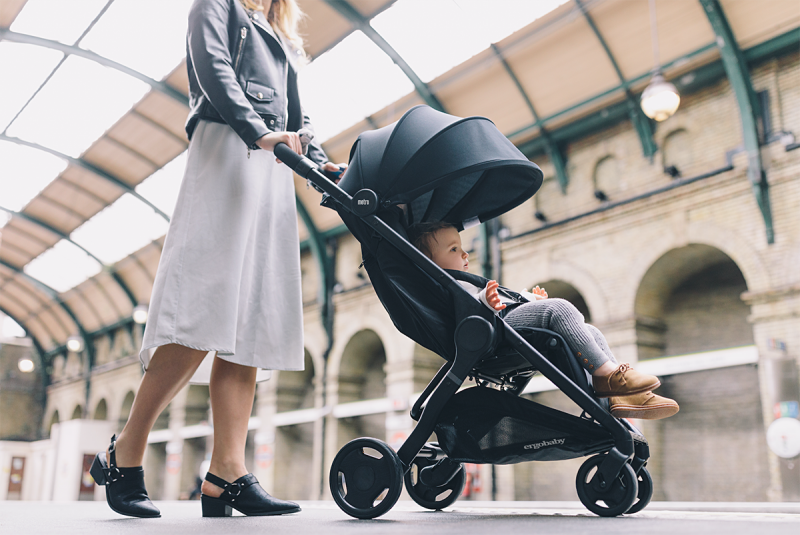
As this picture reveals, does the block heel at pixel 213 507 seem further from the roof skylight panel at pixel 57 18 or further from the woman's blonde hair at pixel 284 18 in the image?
the roof skylight panel at pixel 57 18

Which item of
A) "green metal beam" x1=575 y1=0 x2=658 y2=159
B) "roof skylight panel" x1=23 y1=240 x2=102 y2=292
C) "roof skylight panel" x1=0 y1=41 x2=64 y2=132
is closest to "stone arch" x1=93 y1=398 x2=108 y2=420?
"roof skylight panel" x1=23 y1=240 x2=102 y2=292

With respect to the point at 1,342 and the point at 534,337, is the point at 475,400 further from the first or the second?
the point at 1,342

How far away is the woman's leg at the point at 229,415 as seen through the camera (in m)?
2.34

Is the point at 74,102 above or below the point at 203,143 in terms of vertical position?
above

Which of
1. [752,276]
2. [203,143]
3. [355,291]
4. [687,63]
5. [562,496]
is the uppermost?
[687,63]

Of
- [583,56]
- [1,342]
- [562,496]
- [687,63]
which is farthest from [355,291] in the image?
[1,342]

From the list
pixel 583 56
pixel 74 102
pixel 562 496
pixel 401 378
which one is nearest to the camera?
pixel 583 56

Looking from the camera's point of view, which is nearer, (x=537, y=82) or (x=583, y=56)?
(x=583, y=56)

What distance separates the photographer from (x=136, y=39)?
1342cm

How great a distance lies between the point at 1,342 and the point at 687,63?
33309mm

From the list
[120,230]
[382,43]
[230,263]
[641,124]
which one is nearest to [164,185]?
[120,230]

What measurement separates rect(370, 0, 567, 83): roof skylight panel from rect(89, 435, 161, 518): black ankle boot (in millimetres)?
10290

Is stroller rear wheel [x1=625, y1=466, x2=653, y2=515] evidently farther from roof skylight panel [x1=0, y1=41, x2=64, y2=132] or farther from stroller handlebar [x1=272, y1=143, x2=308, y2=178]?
roof skylight panel [x1=0, y1=41, x2=64, y2=132]

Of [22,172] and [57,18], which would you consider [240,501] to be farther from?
[22,172]
